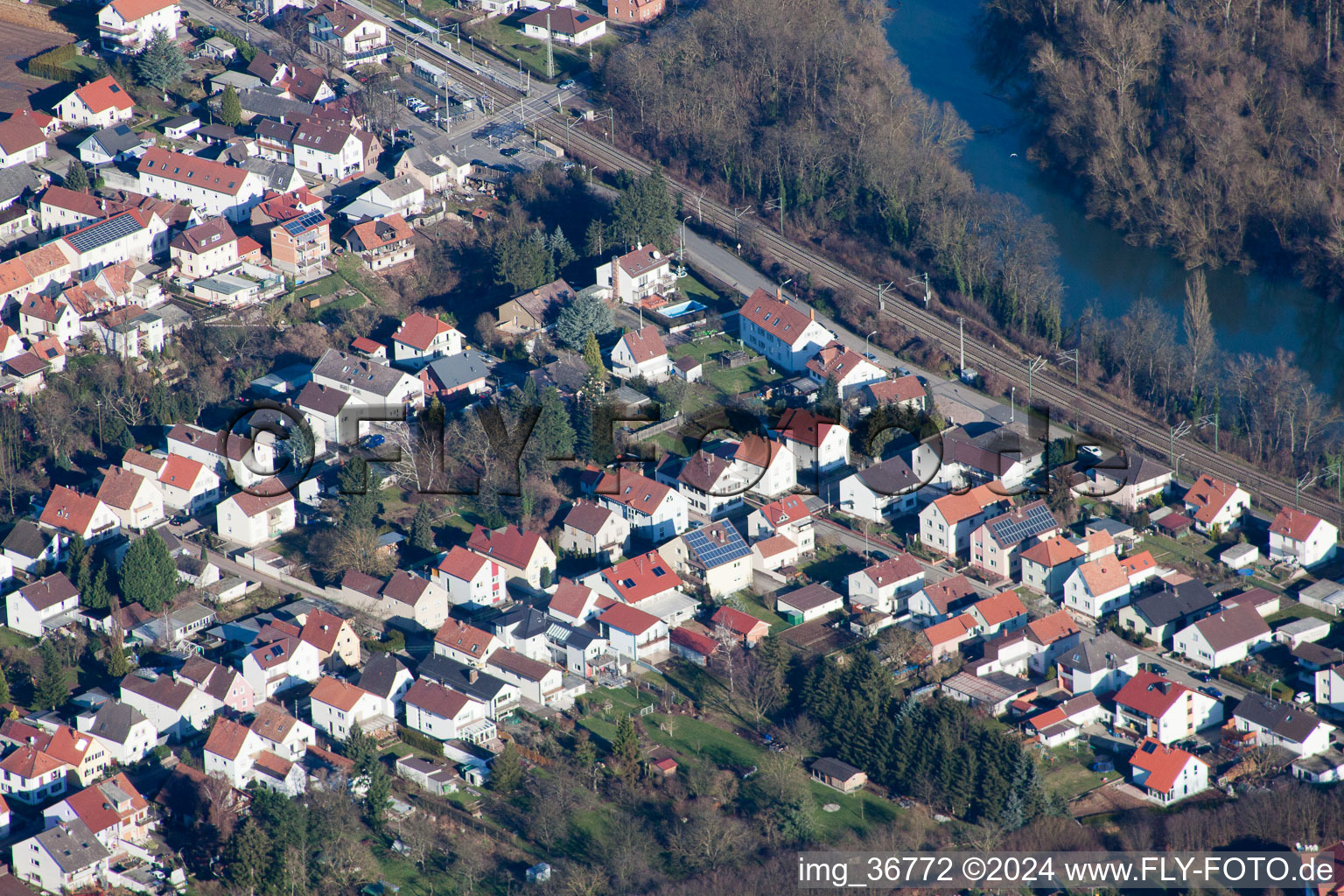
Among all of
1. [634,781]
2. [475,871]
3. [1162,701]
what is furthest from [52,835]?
[1162,701]

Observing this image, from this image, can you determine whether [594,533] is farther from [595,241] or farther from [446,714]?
[595,241]

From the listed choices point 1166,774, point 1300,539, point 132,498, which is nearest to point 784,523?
point 1166,774

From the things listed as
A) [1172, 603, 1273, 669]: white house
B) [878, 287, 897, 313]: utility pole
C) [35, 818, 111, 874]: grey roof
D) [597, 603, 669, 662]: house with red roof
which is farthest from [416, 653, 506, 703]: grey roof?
[878, 287, 897, 313]: utility pole

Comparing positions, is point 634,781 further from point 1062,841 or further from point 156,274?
point 156,274

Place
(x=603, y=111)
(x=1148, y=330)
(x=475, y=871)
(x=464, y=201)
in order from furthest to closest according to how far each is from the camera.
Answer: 1. (x=603, y=111)
2. (x=464, y=201)
3. (x=1148, y=330)
4. (x=475, y=871)

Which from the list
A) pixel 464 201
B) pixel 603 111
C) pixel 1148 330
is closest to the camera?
pixel 1148 330
